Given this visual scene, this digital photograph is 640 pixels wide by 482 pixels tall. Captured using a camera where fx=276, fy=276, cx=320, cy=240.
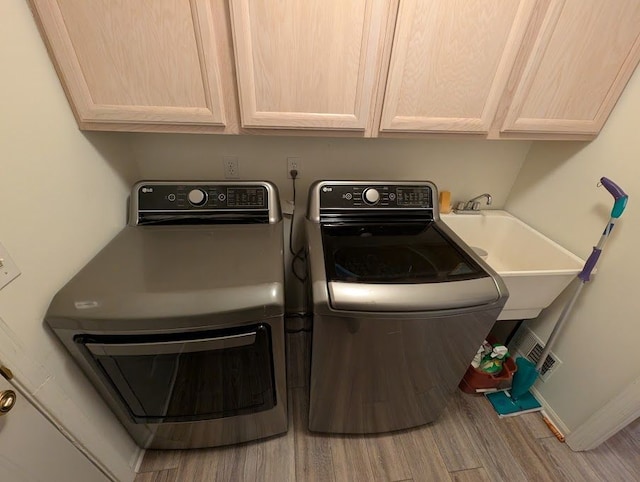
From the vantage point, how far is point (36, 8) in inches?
31.0

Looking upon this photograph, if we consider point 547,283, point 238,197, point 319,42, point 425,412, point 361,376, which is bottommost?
point 425,412

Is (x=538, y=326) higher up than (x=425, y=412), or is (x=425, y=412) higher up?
(x=538, y=326)

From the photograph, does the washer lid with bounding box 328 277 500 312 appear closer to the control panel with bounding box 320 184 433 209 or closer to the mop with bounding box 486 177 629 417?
the control panel with bounding box 320 184 433 209

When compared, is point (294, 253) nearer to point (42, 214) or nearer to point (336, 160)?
point (336, 160)

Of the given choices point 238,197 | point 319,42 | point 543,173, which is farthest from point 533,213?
point 238,197

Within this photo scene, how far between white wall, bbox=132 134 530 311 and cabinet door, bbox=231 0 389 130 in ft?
1.26

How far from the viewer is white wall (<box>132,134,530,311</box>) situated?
1.36 metres

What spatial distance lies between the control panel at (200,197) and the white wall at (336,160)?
238 millimetres

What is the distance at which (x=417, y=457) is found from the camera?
1311 mm

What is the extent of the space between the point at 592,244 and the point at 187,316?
5.44ft

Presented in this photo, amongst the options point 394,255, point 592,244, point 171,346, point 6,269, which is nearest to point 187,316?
point 171,346

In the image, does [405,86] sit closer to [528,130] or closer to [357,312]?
[528,130]

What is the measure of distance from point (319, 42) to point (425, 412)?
5.24ft

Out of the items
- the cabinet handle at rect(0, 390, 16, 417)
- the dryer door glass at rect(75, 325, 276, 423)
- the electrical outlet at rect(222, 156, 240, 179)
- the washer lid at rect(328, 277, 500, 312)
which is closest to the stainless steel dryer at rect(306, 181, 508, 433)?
the washer lid at rect(328, 277, 500, 312)
